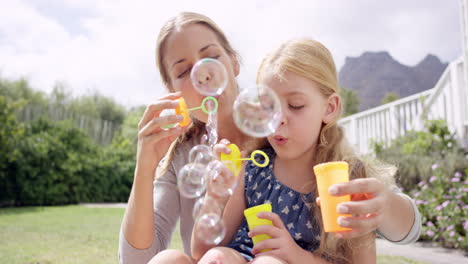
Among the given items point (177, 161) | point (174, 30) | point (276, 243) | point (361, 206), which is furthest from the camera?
point (177, 161)

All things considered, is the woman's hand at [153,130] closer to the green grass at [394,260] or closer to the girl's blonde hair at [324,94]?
the girl's blonde hair at [324,94]

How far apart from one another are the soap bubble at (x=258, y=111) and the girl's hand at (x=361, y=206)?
421 mm

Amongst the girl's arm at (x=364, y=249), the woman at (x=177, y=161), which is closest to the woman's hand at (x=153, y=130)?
the woman at (x=177, y=161)

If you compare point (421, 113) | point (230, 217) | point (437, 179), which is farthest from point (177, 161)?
point (421, 113)

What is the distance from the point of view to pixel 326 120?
5.21 ft

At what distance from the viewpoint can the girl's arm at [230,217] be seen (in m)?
1.54

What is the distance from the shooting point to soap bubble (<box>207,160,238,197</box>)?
1387 mm

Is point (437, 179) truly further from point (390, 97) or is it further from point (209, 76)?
point (390, 97)

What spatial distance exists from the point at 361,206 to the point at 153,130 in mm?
729

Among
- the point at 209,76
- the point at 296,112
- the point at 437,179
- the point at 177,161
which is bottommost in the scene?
the point at 437,179

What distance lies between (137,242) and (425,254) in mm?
2678

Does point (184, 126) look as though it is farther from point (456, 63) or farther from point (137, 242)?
point (456, 63)

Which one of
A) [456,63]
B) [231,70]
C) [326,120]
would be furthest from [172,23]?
[456,63]

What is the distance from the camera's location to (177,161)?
2.02 metres
